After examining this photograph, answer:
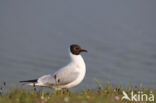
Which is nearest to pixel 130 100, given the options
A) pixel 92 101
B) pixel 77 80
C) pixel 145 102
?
pixel 145 102

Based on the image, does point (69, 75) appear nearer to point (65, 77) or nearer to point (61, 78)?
point (65, 77)

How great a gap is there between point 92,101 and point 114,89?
103 inches

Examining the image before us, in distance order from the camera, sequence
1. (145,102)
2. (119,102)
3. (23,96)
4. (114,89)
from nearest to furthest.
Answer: (23,96) < (119,102) < (145,102) < (114,89)

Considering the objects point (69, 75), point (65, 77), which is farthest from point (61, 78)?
point (69, 75)

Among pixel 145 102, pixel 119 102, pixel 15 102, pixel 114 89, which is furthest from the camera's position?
pixel 114 89

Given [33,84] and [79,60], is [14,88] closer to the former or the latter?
[33,84]

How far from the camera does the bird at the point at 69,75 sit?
826 cm

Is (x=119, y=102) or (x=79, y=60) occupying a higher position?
(x=79, y=60)

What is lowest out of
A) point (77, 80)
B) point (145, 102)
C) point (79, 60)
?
point (145, 102)

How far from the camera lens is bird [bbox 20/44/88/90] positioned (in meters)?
8.26

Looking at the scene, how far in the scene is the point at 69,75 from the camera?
8266 mm

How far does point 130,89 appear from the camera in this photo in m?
9.64

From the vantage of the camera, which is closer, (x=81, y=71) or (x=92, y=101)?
(x=92, y=101)

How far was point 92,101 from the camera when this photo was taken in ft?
21.4
